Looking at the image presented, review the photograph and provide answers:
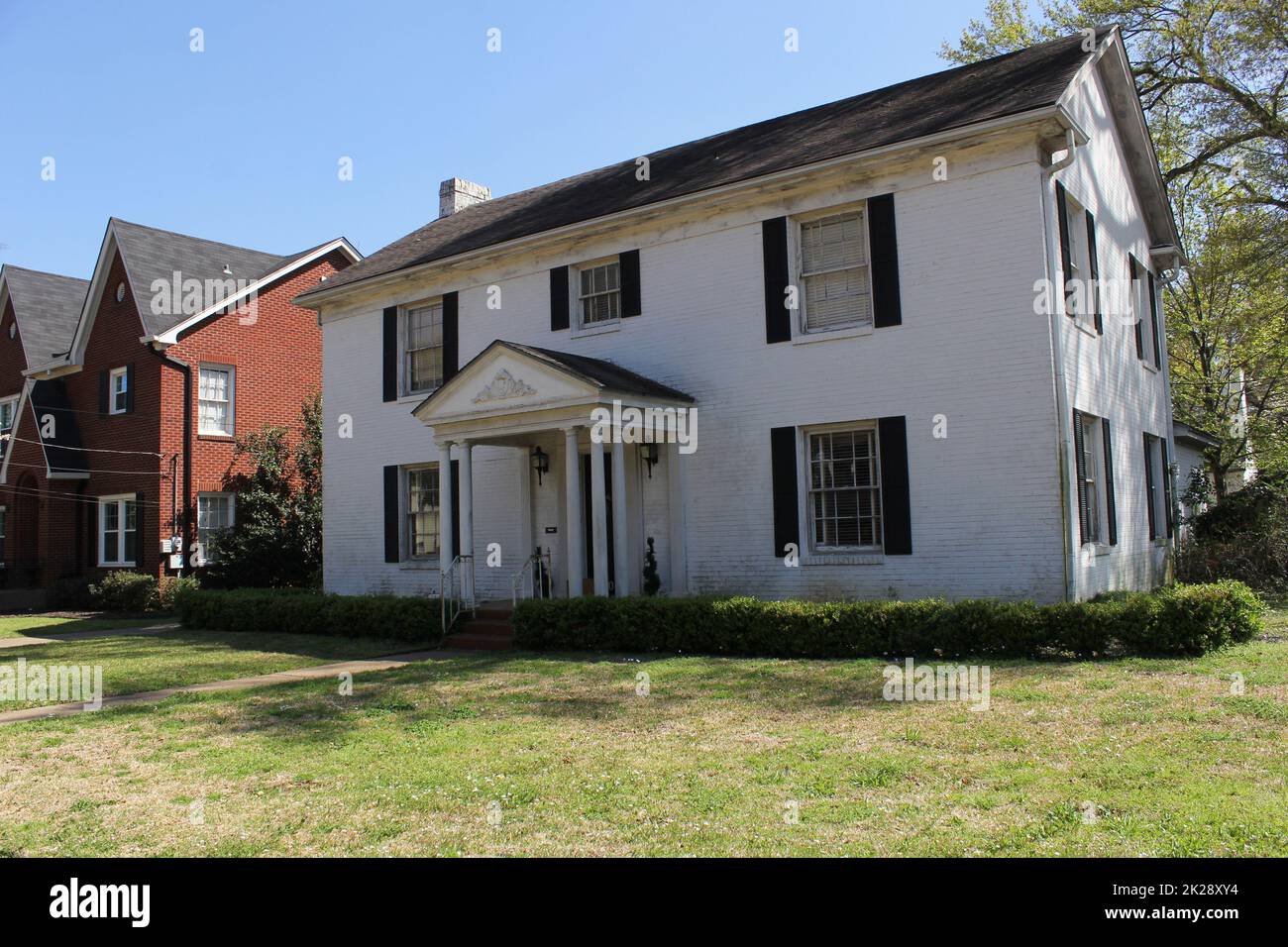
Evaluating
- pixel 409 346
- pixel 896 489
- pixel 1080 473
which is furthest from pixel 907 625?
pixel 409 346

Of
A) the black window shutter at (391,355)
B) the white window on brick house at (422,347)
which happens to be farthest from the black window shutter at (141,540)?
the white window on brick house at (422,347)

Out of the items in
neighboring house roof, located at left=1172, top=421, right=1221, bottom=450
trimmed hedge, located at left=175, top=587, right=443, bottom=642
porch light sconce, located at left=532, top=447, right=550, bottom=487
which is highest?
neighboring house roof, located at left=1172, top=421, right=1221, bottom=450

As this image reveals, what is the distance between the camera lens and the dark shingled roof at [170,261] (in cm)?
2356

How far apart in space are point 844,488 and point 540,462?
5392 mm

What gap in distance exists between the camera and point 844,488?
13172mm

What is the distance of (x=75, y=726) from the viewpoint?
8602 mm

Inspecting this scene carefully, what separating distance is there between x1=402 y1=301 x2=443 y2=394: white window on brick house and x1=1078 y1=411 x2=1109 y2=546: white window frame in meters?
10.8

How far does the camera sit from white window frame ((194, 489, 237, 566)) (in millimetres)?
22859

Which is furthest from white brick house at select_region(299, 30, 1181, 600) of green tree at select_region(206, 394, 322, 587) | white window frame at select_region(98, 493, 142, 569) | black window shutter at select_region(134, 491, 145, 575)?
white window frame at select_region(98, 493, 142, 569)

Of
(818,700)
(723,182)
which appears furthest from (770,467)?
(818,700)

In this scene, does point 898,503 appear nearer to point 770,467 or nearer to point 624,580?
point 770,467

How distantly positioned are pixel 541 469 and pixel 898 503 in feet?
20.4

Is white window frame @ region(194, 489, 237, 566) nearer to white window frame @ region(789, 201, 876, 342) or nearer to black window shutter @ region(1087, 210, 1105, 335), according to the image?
white window frame @ region(789, 201, 876, 342)

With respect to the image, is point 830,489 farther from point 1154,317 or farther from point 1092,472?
point 1154,317
